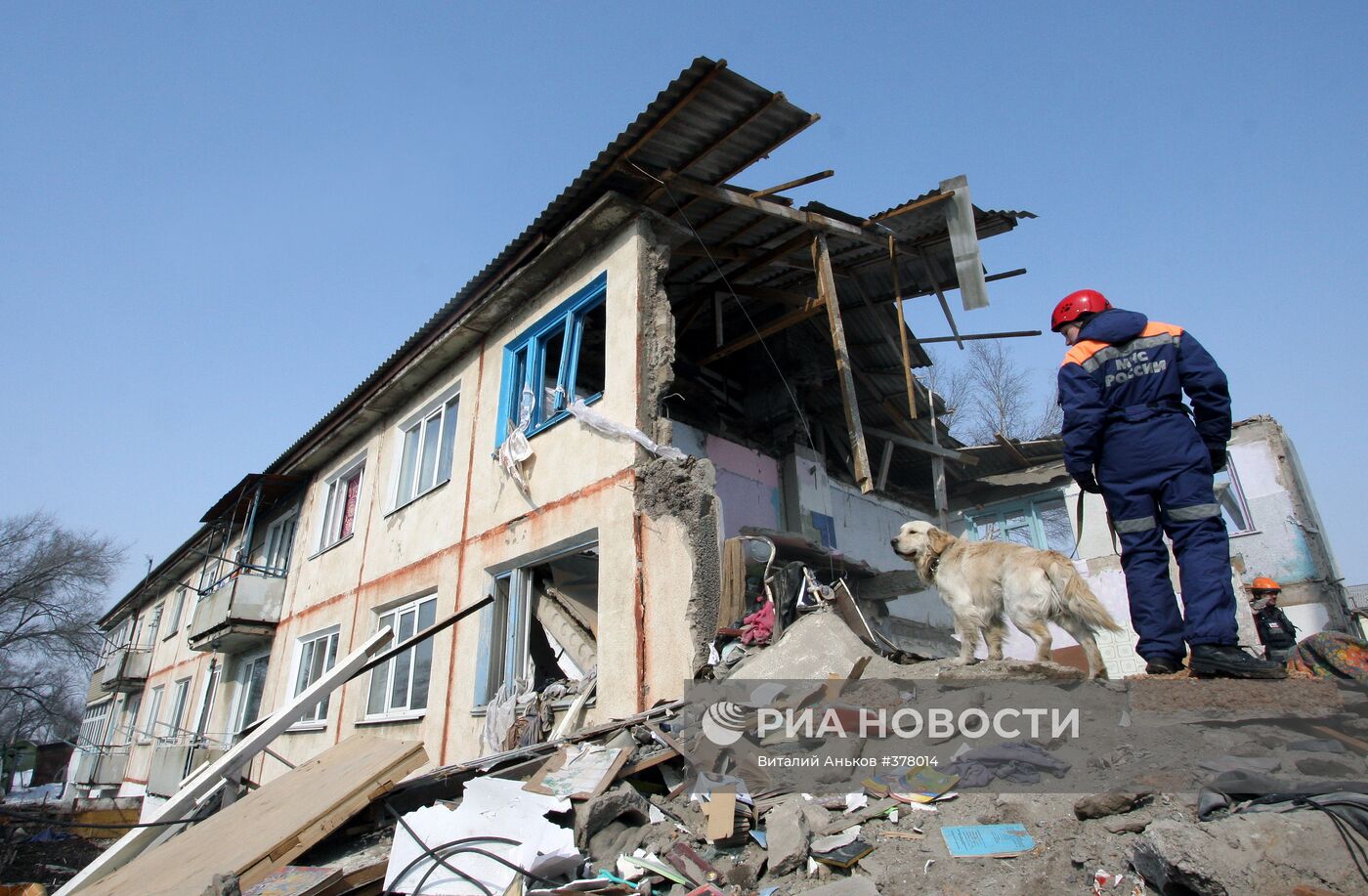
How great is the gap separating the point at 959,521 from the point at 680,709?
11.9 meters

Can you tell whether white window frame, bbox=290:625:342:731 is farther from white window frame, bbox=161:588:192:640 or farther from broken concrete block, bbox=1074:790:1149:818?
white window frame, bbox=161:588:192:640

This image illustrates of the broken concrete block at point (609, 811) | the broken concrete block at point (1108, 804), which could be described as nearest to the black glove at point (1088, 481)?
the broken concrete block at point (1108, 804)

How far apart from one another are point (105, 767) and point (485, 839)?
83.2ft

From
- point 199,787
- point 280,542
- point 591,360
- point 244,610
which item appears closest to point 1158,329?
point 199,787

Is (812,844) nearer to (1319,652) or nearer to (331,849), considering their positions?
(331,849)

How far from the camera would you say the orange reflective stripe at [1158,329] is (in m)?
3.67

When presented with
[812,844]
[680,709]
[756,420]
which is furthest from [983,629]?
[756,420]

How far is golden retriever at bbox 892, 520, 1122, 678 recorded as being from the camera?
458cm

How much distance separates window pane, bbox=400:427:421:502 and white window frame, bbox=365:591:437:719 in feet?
5.67

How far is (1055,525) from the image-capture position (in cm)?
1436

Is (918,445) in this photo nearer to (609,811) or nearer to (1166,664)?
(1166,664)

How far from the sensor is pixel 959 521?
1555cm

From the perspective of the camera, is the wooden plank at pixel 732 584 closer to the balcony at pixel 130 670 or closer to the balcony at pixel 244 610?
the balcony at pixel 244 610

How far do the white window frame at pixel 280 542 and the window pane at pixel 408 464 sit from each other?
432 cm
